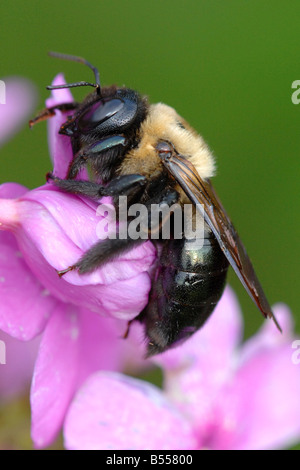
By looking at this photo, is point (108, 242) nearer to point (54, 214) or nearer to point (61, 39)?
point (54, 214)

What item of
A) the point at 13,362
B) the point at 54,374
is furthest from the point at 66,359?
the point at 13,362

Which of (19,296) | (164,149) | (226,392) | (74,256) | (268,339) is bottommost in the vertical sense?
(226,392)

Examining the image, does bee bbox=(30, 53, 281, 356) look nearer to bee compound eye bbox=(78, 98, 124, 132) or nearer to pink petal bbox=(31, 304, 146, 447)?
bee compound eye bbox=(78, 98, 124, 132)

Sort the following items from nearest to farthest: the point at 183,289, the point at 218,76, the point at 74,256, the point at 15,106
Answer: the point at 74,256 → the point at 183,289 → the point at 15,106 → the point at 218,76

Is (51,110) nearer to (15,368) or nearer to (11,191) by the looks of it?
(11,191)

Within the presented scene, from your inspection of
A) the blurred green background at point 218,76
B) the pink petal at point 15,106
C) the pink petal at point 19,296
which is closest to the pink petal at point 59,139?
the pink petal at point 19,296

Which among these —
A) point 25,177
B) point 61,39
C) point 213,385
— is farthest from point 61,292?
point 61,39
